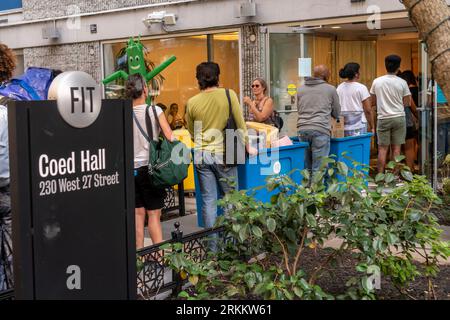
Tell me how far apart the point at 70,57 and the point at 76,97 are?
41.4ft

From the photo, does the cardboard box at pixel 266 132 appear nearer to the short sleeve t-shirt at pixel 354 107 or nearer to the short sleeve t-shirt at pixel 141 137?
the short sleeve t-shirt at pixel 141 137

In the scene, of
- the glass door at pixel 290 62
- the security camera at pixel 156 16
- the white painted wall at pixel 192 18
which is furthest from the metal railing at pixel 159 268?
the security camera at pixel 156 16

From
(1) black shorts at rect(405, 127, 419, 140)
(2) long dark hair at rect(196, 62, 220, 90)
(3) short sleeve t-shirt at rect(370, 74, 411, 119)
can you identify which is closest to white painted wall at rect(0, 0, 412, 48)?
(3) short sleeve t-shirt at rect(370, 74, 411, 119)

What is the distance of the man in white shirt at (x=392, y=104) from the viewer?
9.69 metres

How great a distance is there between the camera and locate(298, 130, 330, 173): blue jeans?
819 centimetres

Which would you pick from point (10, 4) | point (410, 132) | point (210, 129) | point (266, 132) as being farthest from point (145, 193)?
point (10, 4)

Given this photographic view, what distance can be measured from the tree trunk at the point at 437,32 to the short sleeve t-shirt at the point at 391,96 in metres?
5.51

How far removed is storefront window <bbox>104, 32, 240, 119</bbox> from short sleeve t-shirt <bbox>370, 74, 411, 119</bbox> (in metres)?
3.44

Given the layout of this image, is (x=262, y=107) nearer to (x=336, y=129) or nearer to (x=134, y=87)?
(x=336, y=129)

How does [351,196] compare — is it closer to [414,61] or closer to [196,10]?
[196,10]

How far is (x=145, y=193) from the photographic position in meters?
6.13

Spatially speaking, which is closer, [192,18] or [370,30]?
[370,30]

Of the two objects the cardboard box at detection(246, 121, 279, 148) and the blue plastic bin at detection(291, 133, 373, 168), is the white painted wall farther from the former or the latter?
the cardboard box at detection(246, 121, 279, 148)
